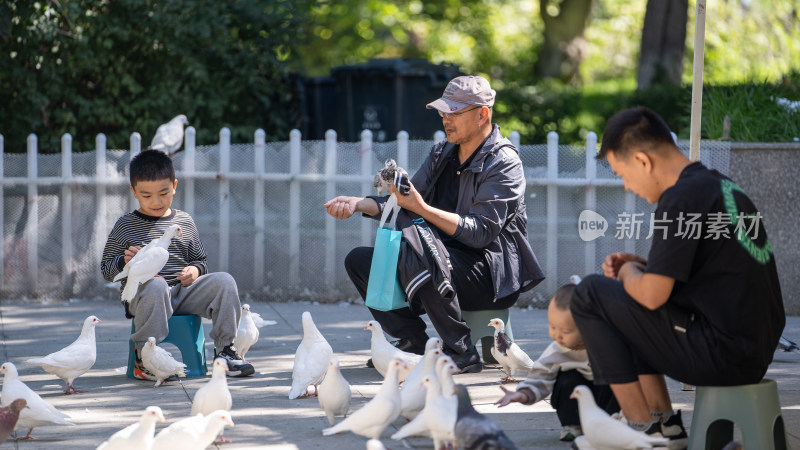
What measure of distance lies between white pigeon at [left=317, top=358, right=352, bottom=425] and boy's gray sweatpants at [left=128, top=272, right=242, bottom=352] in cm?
114

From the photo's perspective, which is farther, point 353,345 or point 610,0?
point 610,0

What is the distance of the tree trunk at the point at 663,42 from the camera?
13.2m

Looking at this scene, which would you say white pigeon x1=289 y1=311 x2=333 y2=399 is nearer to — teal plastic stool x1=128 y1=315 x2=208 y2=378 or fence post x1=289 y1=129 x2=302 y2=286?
teal plastic stool x1=128 y1=315 x2=208 y2=378

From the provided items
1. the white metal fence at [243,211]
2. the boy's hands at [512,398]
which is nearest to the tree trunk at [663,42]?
the white metal fence at [243,211]

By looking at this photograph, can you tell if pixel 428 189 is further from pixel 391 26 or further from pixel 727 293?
pixel 391 26

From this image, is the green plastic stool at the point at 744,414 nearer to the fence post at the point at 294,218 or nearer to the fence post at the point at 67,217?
the fence post at the point at 294,218

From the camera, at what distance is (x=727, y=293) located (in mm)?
3156

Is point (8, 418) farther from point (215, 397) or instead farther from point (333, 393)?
point (333, 393)

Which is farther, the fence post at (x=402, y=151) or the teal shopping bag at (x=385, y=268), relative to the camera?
the fence post at (x=402, y=151)

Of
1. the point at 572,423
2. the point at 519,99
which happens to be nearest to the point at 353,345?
the point at 572,423

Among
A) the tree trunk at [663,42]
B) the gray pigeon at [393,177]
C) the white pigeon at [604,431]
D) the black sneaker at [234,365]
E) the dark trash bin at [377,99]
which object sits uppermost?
the tree trunk at [663,42]

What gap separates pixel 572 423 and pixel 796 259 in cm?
407

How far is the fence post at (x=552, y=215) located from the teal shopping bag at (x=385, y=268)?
280 centimetres

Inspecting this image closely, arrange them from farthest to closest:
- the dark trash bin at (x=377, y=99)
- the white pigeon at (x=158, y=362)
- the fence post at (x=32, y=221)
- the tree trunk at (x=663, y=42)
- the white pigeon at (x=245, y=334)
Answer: the tree trunk at (x=663, y=42), the dark trash bin at (x=377, y=99), the fence post at (x=32, y=221), the white pigeon at (x=245, y=334), the white pigeon at (x=158, y=362)
